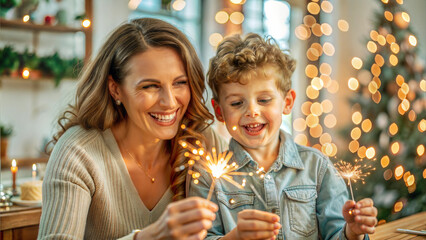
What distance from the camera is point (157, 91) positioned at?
164 centimetres

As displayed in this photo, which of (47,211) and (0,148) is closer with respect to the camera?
(47,211)

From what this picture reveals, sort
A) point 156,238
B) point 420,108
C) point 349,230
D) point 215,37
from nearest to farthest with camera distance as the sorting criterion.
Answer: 1. point 156,238
2. point 349,230
3. point 420,108
4. point 215,37

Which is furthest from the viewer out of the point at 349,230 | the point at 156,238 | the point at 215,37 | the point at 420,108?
the point at 215,37

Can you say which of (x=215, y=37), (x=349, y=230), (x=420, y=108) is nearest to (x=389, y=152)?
(x=420, y=108)

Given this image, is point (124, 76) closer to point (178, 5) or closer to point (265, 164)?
point (265, 164)

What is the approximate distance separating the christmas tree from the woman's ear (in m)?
2.70

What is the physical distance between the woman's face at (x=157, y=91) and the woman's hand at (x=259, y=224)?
59 centimetres

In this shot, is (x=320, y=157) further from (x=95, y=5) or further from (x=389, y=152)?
(x=95, y=5)

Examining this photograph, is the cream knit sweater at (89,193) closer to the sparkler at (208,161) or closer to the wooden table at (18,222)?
the sparkler at (208,161)

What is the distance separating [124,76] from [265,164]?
2.10 feet

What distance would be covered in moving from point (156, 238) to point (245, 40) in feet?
2.91

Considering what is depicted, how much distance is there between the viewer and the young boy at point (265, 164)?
1552 mm

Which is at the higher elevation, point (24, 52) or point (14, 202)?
point (24, 52)

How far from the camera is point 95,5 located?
4.23m
